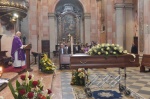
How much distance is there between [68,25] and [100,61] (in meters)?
24.3

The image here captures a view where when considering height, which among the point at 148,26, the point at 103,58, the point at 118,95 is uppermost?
the point at 148,26

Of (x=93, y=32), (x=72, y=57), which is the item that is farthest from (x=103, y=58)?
(x=93, y=32)

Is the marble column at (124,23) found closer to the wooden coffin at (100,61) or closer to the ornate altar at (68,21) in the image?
the wooden coffin at (100,61)

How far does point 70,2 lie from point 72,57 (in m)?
25.0

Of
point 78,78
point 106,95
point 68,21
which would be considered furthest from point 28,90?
point 68,21

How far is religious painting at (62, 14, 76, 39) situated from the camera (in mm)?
29688

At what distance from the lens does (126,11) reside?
16.6 meters

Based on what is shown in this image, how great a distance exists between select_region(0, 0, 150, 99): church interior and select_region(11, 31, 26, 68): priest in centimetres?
26

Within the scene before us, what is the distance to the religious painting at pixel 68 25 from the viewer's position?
2969 centimetres

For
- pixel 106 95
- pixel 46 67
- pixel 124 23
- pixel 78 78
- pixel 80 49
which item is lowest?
pixel 106 95

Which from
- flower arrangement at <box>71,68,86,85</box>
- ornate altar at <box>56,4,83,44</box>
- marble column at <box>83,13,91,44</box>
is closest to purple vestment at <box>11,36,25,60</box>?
flower arrangement at <box>71,68,86,85</box>

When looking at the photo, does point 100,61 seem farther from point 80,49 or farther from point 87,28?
point 87,28

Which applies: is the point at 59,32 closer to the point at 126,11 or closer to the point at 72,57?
the point at 126,11

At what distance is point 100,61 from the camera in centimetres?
585
